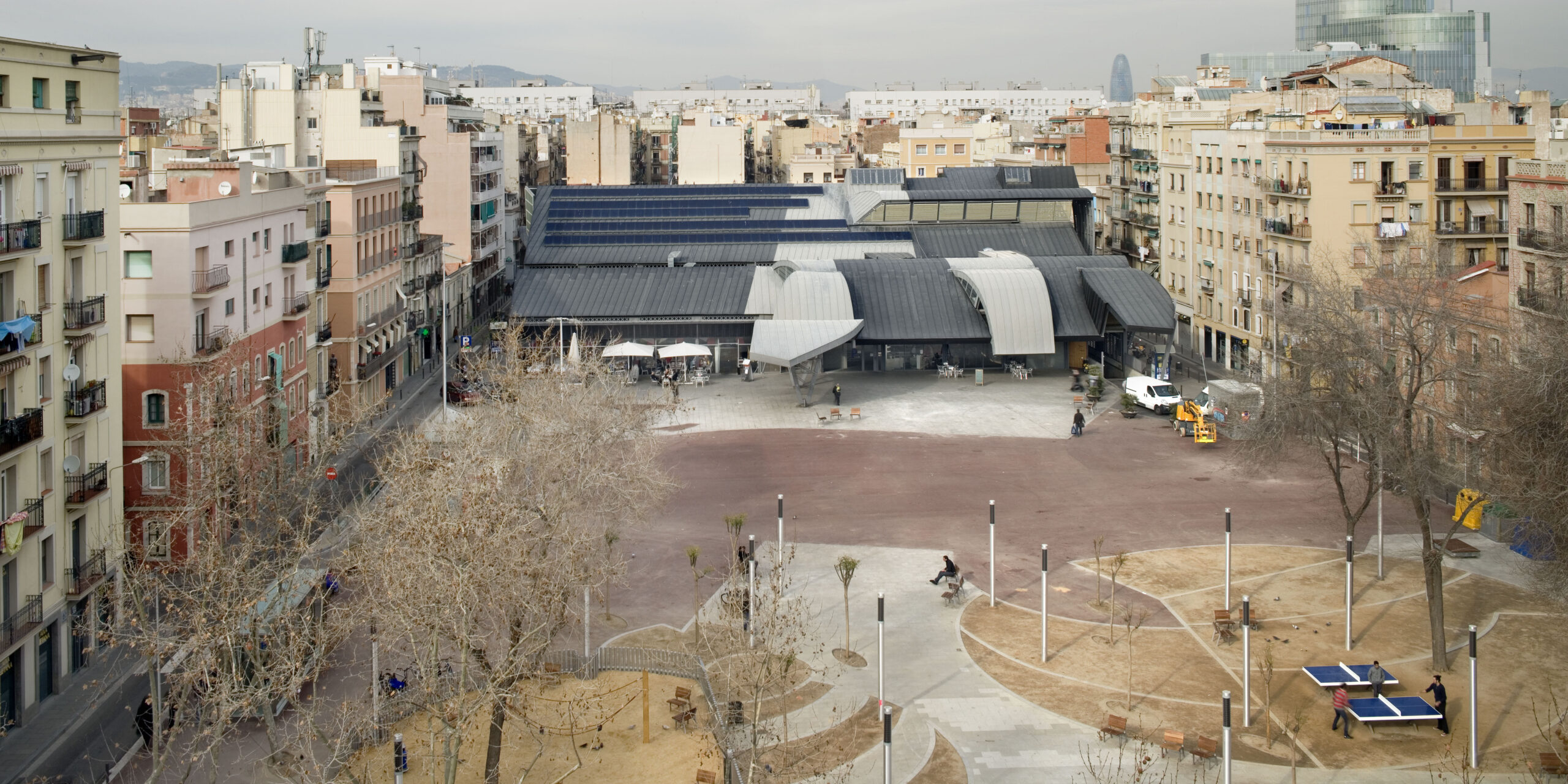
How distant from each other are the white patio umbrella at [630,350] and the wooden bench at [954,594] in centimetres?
3845


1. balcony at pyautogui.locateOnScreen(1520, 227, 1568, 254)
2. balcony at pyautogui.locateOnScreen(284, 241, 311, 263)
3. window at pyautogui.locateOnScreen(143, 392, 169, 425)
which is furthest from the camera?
balcony at pyautogui.locateOnScreen(284, 241, 311, 263)

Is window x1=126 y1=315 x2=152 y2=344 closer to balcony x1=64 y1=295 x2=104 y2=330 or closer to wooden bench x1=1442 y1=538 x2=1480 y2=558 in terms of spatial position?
balcony x1=64 y1=295 x2=104 y2=330

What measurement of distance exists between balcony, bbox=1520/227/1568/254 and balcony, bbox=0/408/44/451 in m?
38.3

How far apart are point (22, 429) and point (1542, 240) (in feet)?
137

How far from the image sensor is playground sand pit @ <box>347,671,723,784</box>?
28891mm

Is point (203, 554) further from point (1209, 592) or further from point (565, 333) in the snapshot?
point (565, 333)

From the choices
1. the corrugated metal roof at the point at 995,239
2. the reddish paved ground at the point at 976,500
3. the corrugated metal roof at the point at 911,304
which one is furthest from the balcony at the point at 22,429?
the corrugated metal roof at the point at 995,239

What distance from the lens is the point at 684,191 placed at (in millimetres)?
102250

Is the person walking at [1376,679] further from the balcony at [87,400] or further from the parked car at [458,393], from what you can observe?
the parked car at [458,393]

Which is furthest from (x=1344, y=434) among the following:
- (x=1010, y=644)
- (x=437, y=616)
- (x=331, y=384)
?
(x=331, y=384)

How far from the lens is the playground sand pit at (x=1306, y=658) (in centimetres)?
3062

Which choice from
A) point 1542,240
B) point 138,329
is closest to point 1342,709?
point 1542,240

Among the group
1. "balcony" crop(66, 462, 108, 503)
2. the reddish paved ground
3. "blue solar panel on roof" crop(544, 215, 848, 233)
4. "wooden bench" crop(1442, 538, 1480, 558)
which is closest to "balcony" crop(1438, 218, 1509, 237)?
the reddish paved ground

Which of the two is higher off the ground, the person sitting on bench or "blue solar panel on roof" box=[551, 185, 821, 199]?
"blue solar panel on roof" box=[551, 185, 821, 199]
